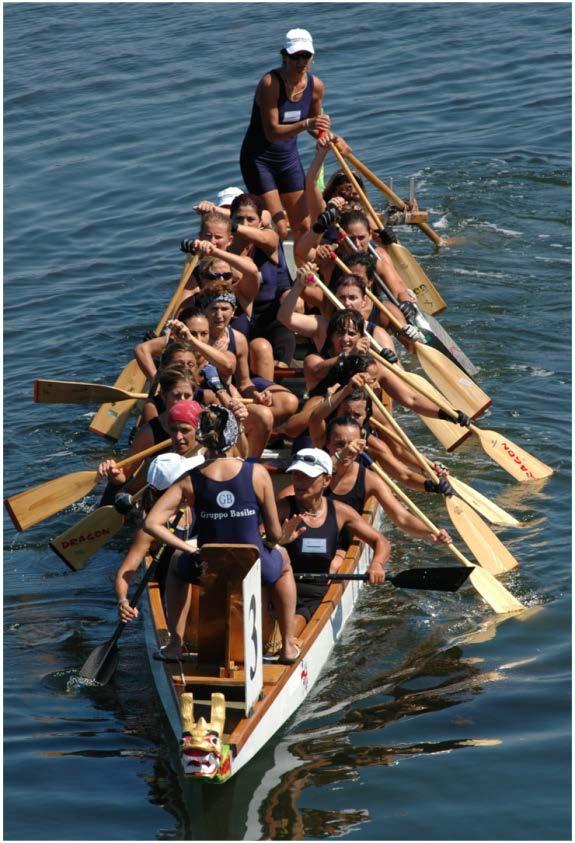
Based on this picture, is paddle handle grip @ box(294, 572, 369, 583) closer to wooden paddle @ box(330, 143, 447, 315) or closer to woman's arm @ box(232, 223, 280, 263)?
woman's arm @ box(232, 223, 280, 263)

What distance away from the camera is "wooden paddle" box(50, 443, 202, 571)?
34.5 feet

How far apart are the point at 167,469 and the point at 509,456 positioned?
483 cm

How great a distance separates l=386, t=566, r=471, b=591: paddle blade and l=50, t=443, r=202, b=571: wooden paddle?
6.97ft

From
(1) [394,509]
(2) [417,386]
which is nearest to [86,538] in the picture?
(1) [394,509]

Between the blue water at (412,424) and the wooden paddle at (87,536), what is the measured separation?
506 mm

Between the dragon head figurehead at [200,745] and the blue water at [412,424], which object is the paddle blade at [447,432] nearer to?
the blue water at [412,424]

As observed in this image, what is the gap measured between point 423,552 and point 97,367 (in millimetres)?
5654

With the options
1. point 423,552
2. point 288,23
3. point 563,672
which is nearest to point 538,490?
point 423,552

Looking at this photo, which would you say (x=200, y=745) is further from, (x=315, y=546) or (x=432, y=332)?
(x=432, y=332)

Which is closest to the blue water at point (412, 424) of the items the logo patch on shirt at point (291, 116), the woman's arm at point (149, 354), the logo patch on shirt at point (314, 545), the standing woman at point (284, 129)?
the logo patch on shirt at point (314, 545)

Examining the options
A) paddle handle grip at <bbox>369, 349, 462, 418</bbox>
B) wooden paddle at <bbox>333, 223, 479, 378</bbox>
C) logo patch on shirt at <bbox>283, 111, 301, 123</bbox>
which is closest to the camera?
paddle handle grip at <bbox>369, 349, 462, 418</bbox>

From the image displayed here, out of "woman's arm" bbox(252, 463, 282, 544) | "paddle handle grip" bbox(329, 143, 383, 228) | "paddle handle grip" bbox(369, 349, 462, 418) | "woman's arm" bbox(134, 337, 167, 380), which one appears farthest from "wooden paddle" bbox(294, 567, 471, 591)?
"paddle handle grip" bbox(329, 143, 383, 228)

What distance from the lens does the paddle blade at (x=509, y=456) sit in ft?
40.9

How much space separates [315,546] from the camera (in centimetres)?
950
